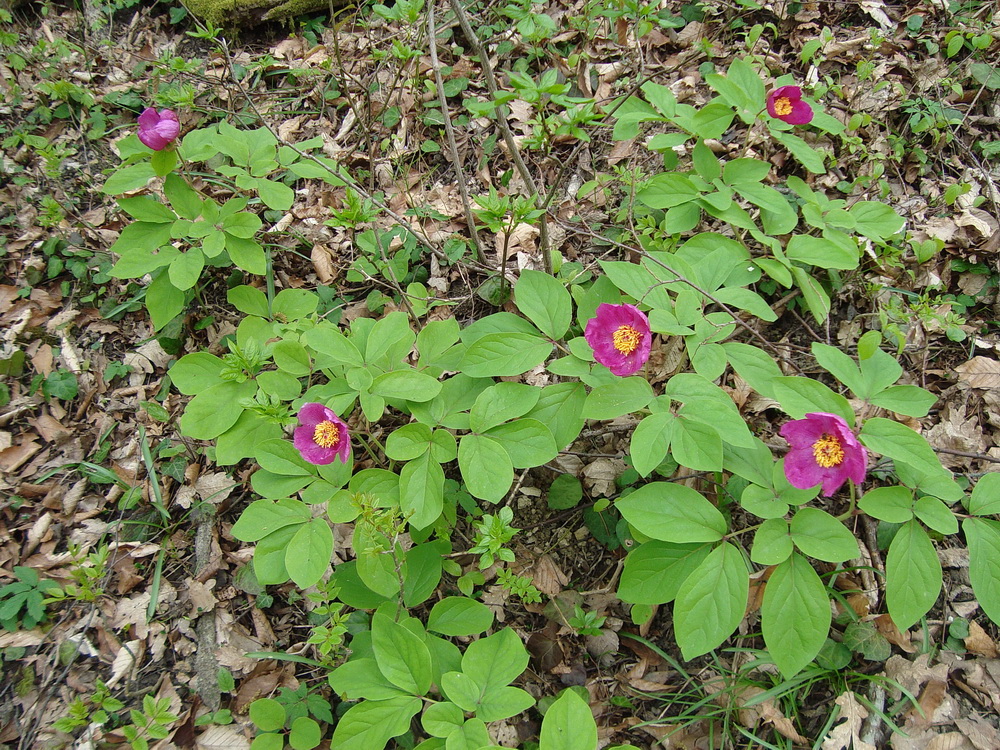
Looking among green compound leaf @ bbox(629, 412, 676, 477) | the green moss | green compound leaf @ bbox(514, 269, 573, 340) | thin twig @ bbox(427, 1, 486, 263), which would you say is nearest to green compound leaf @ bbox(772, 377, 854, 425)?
green compound leaf @ bbox(629, 412, 676, 477)

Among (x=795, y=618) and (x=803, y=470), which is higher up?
(x=803, y=470)

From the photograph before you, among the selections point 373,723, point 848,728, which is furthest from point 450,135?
point 848,728

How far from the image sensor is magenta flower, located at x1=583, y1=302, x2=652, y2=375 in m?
1.91

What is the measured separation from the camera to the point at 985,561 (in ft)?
5.75

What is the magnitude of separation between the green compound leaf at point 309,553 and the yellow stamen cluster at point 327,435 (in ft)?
0.85

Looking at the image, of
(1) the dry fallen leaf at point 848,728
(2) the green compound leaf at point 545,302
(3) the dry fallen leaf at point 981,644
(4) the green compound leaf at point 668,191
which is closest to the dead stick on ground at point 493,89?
(2) the green compound leaf at point 545,302

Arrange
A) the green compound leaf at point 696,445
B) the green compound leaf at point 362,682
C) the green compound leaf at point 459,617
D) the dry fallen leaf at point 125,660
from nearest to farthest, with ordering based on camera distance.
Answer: the green compound leaf at point 696,445 → the green compound leaf at point 362,682 → the green compound leaf at point 459,617 → the dry fallen leaf at point 125,660

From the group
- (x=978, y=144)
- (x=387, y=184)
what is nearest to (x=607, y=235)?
(x=387, y=184)

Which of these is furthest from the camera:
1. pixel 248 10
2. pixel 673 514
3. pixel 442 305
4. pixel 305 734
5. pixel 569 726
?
pixel 248 10

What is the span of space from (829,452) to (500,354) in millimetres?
1059

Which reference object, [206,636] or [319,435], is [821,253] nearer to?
[319,435]

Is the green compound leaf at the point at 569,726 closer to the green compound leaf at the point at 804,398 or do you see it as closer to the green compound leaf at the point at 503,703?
the green compound leaf at the point at 503,703

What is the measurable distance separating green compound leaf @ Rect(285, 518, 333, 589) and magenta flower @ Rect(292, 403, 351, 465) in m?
0.22

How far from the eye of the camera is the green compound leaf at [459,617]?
6.78ft
